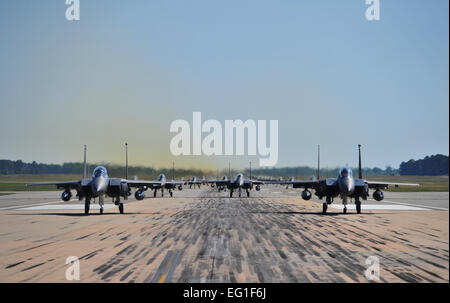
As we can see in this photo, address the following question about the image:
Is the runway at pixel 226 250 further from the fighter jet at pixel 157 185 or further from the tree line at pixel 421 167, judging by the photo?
the tree line at pixel 421 167

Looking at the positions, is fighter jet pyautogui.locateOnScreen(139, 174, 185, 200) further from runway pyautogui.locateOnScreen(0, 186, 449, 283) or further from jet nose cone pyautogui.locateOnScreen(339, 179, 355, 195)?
jet nose cone pyautogui.locateOnScreen(339, 179, 355, 195)

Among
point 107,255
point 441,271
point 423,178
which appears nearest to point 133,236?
point 107,255

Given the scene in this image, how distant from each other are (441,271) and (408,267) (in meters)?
1.13

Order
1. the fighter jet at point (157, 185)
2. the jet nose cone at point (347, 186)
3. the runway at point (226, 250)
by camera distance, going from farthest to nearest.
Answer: the fighter jet at point (157, 185), the jet nose cone at point (347, 186), the runway at point (226, 250)

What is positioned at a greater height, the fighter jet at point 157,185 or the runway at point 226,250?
the fighter jet at point 157,185

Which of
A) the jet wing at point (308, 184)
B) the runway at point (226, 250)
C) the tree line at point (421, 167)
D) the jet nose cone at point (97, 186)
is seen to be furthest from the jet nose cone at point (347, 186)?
the tree line at point (421, 167)

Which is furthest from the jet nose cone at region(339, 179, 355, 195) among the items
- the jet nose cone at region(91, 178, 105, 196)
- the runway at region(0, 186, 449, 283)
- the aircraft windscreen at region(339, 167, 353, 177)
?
the jet nose cone at region(91, 178, 105, 196)

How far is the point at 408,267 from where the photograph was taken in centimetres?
1438

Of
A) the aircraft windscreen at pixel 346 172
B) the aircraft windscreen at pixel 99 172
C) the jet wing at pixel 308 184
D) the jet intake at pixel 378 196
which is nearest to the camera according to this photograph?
the aircraft windscreen at pixel 346 172

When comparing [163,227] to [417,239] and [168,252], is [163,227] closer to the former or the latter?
[168,252]

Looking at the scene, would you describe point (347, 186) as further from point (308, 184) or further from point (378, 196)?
point (308, 184)

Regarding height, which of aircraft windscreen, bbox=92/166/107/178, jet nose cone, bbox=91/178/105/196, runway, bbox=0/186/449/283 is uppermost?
aircraft windscreen, bbox=92/166/107/178

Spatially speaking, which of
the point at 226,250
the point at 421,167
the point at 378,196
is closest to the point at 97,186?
the point at 226,250

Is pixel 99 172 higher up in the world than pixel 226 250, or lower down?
higher up
